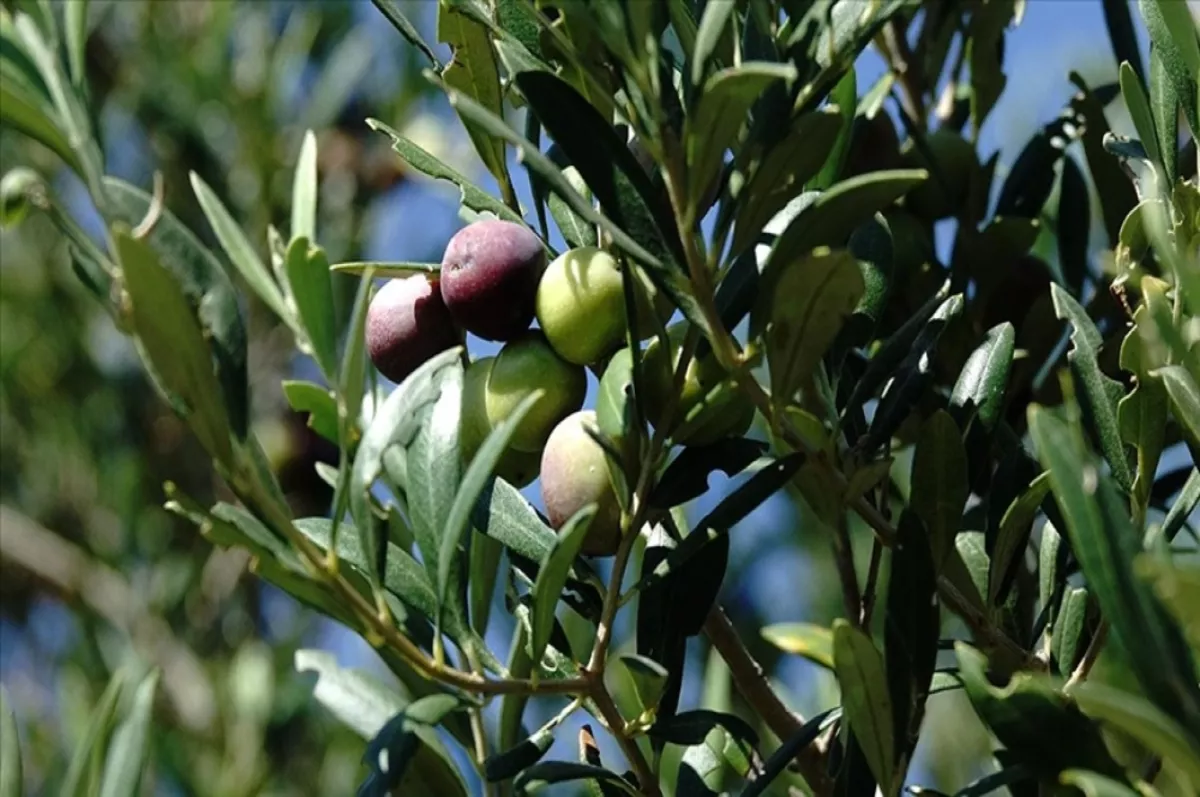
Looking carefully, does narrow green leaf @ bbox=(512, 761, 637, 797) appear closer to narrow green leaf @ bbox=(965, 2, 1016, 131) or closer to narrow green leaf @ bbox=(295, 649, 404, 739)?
narrow green leaf @ bbox=(295, 649, 404, 739)

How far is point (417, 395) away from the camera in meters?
0.60

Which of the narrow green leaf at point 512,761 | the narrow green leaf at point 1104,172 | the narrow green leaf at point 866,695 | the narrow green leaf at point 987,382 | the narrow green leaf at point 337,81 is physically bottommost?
the narrow green leaf at point 337,81

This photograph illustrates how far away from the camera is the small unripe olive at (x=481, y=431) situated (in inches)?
28.0

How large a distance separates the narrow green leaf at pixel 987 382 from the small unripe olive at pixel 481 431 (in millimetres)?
199

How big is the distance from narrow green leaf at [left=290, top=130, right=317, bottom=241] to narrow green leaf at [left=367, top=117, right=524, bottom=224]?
114 millimetres

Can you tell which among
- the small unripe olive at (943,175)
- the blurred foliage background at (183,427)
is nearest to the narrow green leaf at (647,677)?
the small unripe olive at (943,175)

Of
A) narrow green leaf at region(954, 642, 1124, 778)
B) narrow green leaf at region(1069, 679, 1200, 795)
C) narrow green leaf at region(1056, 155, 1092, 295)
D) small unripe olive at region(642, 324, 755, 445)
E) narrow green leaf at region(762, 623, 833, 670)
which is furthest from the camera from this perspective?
narrow green leaf at region(1056, 155, 1092, 295)

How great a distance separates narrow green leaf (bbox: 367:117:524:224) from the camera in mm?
746

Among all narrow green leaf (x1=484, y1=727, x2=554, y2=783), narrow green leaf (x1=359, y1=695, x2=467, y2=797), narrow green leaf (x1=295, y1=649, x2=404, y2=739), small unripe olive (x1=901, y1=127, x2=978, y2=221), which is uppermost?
small unripe olive (x1=901, y1=127, x2=978, y2=221)

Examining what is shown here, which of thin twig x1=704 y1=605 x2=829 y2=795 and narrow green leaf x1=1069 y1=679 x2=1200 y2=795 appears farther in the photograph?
thin twig x1=704 y1=605 x2=829 y2=795

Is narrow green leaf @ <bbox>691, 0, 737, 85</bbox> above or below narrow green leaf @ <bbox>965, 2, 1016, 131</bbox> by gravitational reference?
above

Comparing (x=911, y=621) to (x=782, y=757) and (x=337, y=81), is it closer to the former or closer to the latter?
(x=782, y=757)

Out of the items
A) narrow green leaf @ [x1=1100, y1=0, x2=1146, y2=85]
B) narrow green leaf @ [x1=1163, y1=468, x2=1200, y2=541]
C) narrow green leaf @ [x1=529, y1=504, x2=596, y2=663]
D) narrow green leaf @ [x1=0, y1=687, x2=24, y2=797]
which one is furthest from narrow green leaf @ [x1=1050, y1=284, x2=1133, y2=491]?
narrow green leaf @ [x1=0, y1=687, x2=24, y2=797]

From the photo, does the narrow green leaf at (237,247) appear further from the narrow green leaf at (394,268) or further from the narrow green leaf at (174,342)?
the narrow green leaf at (394,268)
